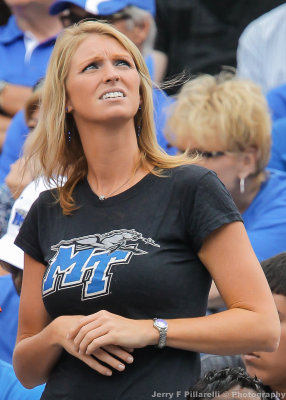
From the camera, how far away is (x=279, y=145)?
15.2 ft

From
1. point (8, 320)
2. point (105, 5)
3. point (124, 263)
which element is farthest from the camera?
point (105, 5)

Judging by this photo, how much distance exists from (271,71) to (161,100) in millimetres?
1100

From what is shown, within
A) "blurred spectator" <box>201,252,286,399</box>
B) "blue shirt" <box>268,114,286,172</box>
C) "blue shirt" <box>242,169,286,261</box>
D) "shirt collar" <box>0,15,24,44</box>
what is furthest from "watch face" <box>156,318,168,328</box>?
"shirt collar" <box>0,15,24,44</box>

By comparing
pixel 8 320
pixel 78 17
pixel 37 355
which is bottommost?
pixel 8 320

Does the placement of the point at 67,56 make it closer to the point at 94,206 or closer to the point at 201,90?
the point at 94,206

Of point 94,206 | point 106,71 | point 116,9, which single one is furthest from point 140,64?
point 116,9

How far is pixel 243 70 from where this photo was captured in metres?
5.48

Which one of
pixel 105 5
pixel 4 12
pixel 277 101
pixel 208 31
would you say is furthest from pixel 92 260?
pixel 4 12

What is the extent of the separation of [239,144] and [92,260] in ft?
5.78

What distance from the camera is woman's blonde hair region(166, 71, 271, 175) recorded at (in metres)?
3.95

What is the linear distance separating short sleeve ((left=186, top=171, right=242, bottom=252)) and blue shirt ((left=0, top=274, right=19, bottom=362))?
1.45m

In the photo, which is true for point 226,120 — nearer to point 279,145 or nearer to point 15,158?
point 279,145

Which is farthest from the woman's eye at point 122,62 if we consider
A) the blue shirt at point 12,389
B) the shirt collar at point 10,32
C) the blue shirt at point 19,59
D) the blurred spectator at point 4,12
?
the blurred spectator at point 4,12

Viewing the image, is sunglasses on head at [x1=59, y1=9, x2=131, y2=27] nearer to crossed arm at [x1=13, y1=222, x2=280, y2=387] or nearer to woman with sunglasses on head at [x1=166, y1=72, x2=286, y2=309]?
woman with sunglasses on head at [x1=166, y1=72, x2=286, y2=309]
